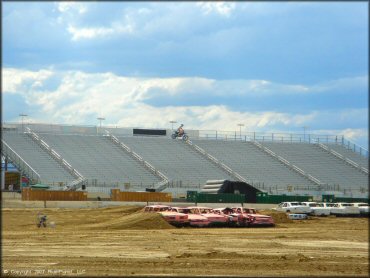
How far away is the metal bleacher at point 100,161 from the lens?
8431 cm

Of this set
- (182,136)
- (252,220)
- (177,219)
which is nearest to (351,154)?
(182,136)

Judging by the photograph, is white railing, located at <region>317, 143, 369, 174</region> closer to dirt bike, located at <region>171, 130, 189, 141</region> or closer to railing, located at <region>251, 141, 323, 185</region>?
railing, located at <region>251, 141, 323, 185</region>

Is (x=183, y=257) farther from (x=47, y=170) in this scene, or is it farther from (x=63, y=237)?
(x=47, y=170)

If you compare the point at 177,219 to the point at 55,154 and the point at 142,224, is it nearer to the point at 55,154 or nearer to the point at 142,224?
the point at 142,224

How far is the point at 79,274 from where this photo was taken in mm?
21812

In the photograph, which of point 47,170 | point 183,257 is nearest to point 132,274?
point 183,257

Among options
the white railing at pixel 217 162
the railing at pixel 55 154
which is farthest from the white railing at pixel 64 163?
the white railing at pixel 217 162

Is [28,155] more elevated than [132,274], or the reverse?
[28,155]

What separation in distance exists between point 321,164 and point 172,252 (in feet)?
245

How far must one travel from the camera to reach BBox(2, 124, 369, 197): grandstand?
82.9 m

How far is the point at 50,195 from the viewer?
Answer: 6869 cm

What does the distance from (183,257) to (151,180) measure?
193 ft

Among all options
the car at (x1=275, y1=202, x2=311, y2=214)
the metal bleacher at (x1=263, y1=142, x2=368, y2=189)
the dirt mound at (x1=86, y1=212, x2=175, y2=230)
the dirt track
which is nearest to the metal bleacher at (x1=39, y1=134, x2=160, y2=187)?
the car at (x1=275, y1=202, x2=311, y2=214)

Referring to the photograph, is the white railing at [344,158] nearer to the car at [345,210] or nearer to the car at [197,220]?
the car at [345,210]
